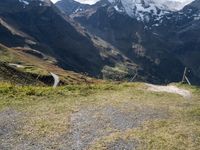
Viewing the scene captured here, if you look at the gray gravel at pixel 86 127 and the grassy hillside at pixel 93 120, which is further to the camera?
the grassy hillside at pixel 93 120

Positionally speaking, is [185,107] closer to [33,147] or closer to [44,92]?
[44,92]

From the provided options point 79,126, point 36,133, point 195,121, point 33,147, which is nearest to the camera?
point 33,147

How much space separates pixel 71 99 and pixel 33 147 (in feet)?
Result: 45.6

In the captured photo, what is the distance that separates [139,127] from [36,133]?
791 centimetres

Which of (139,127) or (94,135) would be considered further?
(139,127)

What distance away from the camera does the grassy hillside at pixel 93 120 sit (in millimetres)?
30516

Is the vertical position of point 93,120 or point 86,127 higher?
point 93,120

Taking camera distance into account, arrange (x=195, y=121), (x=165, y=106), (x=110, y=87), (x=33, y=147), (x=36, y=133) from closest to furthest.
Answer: (x=33, y=147), (x=36, y=133), (x=195, y=121), (x=165, y=106), (x=110, y=87)

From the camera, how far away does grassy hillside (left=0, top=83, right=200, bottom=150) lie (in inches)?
1201

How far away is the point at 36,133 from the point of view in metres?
31.7

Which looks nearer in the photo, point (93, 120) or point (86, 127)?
point (86, 127)

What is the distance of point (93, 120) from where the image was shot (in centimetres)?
3553

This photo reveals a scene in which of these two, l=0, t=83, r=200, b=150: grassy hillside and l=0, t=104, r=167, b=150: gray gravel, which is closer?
l=0, t=104, r=167, b=150: gray gravel

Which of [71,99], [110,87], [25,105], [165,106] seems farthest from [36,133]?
[110,87]
